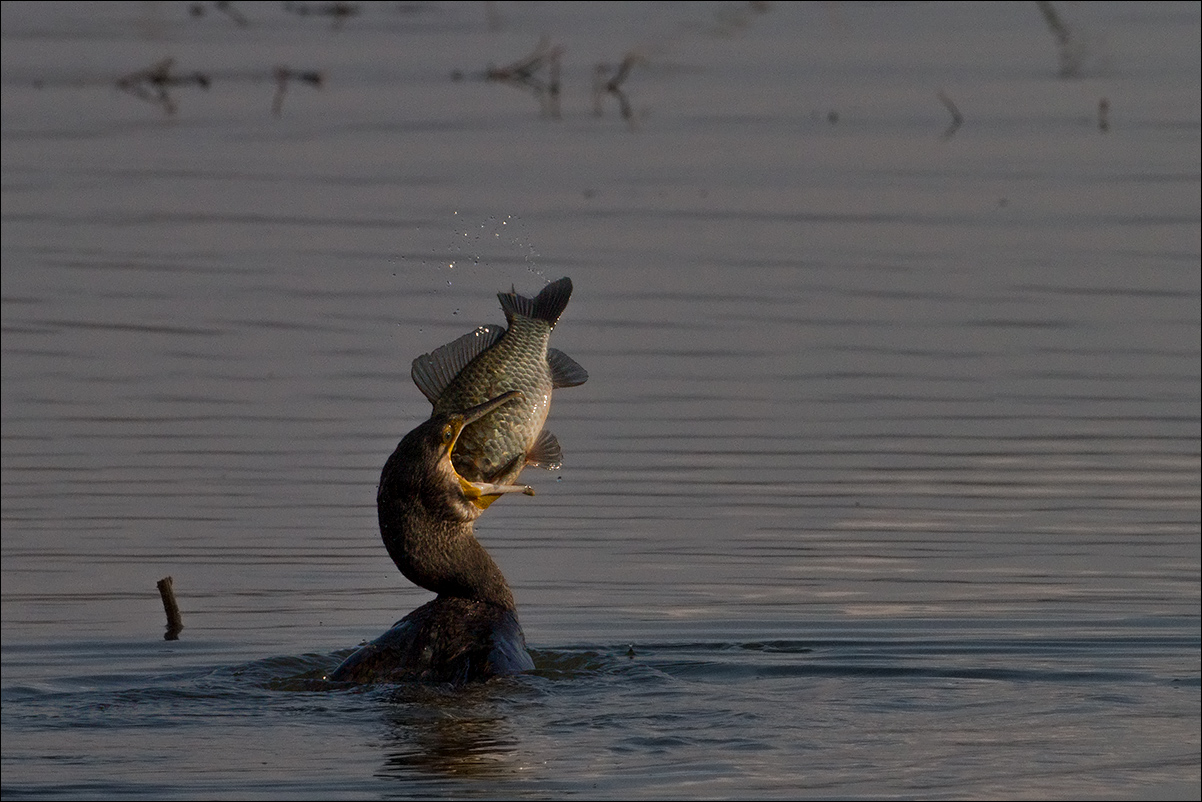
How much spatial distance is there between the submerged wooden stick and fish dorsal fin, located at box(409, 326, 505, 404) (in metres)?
1.23

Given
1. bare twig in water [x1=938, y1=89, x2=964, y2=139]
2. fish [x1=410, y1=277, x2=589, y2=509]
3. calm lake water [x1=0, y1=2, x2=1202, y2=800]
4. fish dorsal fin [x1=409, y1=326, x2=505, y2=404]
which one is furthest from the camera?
bare twig in water [x1=938, y1=89, x2=964, y2=139]

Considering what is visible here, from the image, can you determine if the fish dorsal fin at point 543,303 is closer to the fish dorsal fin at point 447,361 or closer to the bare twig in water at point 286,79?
the fish dorsal fin at point 447,361

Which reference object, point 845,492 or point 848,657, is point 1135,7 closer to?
point 845,492

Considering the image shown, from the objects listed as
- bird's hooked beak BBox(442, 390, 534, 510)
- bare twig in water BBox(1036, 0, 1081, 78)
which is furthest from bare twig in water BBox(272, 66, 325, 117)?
bird's hooked beak BBox(442, 390, 534, 510)

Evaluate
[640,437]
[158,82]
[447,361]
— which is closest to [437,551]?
[447,361]

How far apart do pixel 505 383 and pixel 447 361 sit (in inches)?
11.2

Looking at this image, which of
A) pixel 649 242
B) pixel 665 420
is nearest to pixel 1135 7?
pixel 649 242

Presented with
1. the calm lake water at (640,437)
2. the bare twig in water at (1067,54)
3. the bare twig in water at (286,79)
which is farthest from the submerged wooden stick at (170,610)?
the bare twig in water at (1067,54)

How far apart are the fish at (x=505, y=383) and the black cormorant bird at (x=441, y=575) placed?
0.22 ft

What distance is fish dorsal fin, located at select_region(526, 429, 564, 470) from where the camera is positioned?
8.09 metres

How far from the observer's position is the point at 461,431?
7.97 meters

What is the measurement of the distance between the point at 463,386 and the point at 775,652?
1.56 metres

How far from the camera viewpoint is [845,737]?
24.4ft

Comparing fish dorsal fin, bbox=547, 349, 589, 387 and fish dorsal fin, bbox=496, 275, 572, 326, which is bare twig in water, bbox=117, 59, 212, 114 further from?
fish dorsal fin, bbox=547, 349, 589, 387
